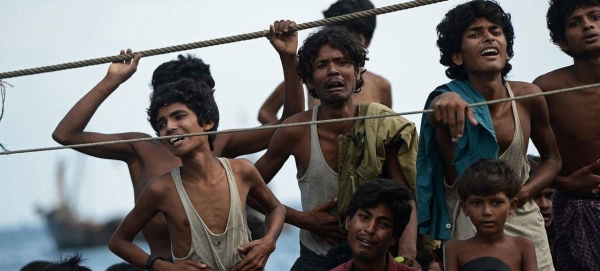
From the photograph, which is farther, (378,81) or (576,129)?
(378,81)

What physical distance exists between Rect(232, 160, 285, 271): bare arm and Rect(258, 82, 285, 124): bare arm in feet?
5.81

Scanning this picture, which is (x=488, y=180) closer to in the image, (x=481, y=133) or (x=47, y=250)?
(x=481, y=133)

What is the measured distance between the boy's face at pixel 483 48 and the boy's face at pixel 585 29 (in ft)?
1.24

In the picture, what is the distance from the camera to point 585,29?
591cm

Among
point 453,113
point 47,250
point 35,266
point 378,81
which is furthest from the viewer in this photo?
point 47,250

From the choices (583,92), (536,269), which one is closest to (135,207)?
(536,269)

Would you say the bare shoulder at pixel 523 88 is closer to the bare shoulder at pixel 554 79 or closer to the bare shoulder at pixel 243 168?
the bare shoulder at pixel 554 79

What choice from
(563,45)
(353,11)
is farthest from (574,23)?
(353,11)

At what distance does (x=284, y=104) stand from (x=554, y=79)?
4.07ft

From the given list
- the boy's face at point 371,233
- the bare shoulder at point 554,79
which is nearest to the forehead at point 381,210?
the boy's face at point 371,233

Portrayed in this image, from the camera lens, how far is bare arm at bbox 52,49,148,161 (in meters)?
6.01

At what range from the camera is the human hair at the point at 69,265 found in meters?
5.72

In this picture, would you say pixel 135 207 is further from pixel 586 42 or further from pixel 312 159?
pixel 586 42

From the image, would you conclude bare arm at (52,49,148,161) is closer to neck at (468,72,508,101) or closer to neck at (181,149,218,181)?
neck at (181,149,218,181)
